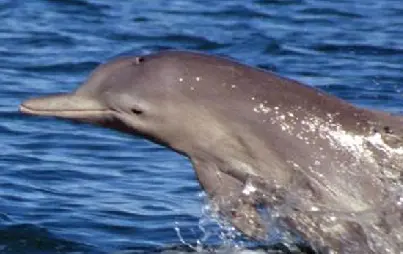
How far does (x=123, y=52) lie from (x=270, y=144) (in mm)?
9459

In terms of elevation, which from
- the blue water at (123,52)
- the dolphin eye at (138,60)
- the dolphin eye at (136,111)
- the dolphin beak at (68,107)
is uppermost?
the dolphin eye at (138,60)

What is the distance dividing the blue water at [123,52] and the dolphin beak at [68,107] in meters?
1.49

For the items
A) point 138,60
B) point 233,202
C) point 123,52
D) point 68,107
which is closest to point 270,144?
point 233,202

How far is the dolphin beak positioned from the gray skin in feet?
0.60

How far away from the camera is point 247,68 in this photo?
12.3 metres

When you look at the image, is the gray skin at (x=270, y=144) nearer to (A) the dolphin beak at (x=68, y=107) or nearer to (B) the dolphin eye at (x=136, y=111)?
(B) the dolphin eye at (x=136, y=111)

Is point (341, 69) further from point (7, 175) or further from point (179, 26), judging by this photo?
point (7, 175)

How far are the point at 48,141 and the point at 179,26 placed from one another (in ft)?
20.2

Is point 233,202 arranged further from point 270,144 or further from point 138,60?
point 138,60

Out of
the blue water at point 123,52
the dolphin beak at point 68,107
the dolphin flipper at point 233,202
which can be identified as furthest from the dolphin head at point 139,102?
the blue water at point 123,52

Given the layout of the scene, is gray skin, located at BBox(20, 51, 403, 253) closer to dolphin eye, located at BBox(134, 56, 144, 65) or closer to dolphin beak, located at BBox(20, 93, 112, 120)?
dolphin eye, located at BBox(134, 56, 144, 65)

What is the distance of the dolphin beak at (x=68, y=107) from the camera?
1252 centimetres

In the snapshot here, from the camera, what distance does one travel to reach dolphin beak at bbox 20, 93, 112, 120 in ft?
41.1

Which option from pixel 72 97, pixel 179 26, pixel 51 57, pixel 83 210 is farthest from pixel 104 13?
pixel 72 97
